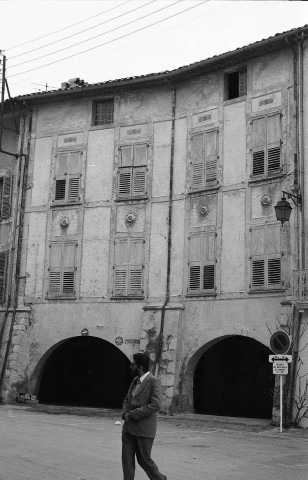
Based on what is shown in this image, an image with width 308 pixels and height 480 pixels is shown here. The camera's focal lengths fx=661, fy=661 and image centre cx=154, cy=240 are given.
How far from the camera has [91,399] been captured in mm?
24656

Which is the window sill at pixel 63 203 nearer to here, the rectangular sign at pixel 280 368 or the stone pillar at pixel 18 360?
the stone pillar at pixel 18 360

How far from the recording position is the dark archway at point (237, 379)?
A: 71.6 feet

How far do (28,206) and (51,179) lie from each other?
1.28 meters

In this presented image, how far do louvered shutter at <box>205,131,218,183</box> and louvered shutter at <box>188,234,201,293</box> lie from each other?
1.88 metres

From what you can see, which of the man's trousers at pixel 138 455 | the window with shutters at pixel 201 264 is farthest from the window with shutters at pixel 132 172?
the man's trousers at pixel 138 455

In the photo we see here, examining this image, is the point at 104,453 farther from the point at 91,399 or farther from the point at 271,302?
the point at 91,399

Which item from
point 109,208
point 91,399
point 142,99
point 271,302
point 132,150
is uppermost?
point 142,99

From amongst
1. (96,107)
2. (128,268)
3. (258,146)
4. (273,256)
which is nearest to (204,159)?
(258,146)

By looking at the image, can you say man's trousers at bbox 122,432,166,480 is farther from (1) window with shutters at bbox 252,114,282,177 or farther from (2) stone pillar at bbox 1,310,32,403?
(2) stone pillar at bbox 1,310,32,403

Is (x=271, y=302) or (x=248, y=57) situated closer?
(x=271, y=302)

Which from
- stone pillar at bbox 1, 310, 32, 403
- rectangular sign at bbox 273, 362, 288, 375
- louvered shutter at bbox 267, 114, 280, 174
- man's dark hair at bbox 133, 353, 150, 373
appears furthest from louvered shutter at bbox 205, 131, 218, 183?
man's dark hair at bbox 133, 353, 150, 373

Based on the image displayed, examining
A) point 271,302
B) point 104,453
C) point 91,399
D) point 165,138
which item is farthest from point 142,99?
point 104,453

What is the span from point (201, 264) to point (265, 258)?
216 centimetres

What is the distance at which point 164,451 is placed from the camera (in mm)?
11422
